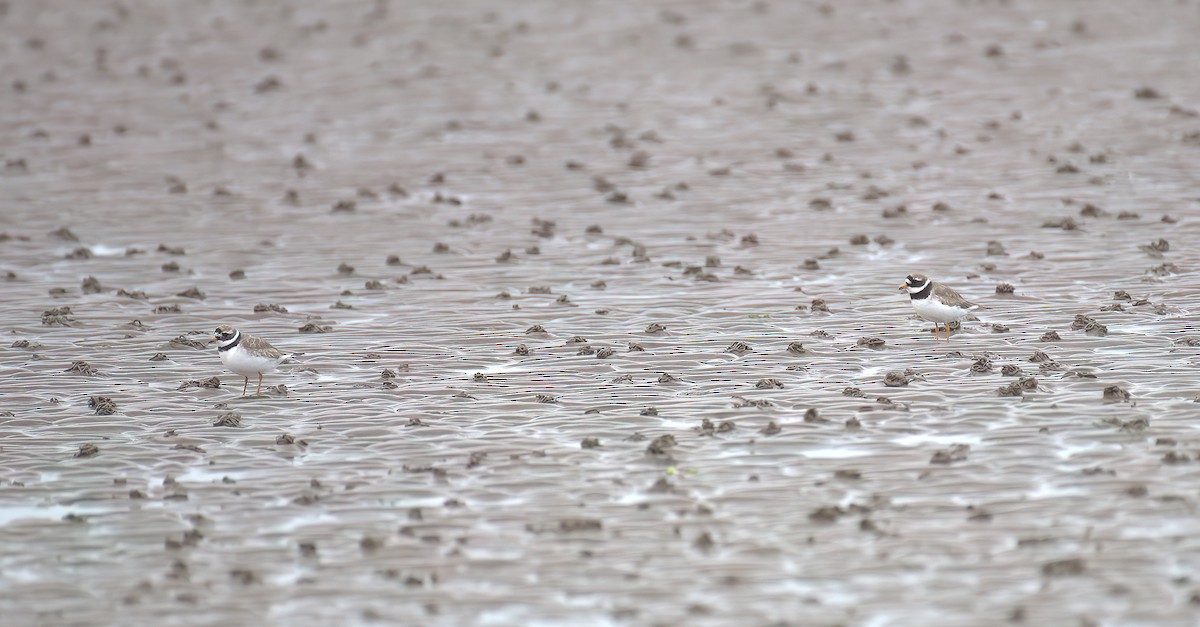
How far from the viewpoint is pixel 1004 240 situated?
81.1 ft

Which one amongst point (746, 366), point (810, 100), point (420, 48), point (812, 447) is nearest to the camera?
point (812, 447)

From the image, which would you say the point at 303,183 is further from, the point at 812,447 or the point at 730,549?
the point at 730,549

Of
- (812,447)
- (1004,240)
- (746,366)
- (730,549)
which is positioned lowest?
(730,549)

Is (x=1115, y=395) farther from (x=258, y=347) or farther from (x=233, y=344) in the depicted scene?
(x=233, y=344)

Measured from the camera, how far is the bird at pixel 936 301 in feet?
63.1

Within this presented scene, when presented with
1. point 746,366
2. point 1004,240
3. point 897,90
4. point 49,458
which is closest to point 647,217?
point 1004,240

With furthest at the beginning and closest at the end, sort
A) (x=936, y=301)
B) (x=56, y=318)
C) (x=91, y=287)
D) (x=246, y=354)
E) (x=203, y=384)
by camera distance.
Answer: (x=91, y=287) < (x=56, y=318) < (x=936, y=301) < (x=203, y=384) < (x=246, y=354)

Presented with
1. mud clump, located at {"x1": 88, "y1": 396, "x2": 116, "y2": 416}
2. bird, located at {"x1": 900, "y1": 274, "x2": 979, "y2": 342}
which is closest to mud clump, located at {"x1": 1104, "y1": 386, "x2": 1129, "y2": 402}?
bird, located at {"x1": 900, "y1": 274, "x2": 979, "y2": 342}

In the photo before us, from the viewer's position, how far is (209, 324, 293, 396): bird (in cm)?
1783

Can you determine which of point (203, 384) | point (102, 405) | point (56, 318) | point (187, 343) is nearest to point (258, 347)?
point (203, 384)

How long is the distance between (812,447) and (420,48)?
28082 mm

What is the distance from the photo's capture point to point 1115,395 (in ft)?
54.9

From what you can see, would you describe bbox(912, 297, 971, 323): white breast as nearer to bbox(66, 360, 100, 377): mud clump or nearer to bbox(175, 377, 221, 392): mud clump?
bbox(175, 377, 221, 392): mud clump

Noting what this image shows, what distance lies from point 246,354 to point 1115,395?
984cm
